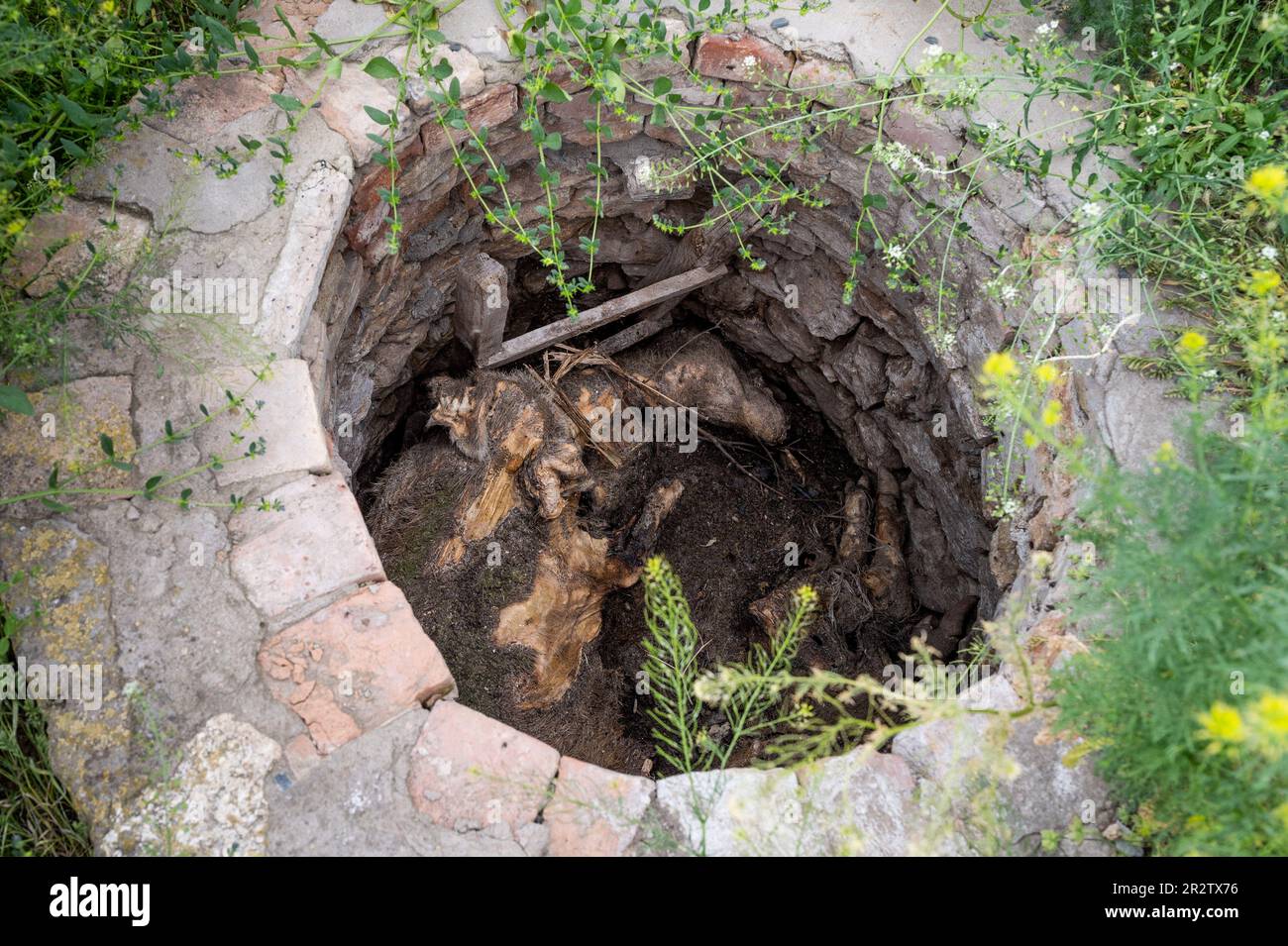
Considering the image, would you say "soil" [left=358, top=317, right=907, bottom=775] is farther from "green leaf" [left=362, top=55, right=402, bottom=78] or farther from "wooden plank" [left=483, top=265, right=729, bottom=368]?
"green leaf" [left=362, top=55, right=402, bottom=78]

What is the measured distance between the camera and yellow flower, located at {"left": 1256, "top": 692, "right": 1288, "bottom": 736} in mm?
1239

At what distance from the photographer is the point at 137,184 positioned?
8.47ft

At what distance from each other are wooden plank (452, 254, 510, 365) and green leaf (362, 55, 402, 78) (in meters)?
0.88

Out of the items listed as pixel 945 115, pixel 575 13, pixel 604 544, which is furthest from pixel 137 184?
pixel 945 115

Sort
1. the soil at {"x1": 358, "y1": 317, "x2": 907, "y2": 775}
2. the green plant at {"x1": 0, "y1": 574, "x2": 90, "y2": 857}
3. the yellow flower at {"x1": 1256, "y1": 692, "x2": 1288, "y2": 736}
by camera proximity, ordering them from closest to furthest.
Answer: the yellow flower at {"x1": 1256, "y1": 692, "x2": 1288, "y2": 736} → the green plant at {"x1": 0, "y1": 574, "x2": 90, "y2": 857} → the soil at {"x1": 358, "y1": 317, "x2": 907, "y2": 775}

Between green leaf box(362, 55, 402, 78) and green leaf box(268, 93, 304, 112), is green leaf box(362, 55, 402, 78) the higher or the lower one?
the higher one

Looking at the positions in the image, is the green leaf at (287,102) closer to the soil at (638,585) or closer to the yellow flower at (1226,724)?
the soil at (638,585)

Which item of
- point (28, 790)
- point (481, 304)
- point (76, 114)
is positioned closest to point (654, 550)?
point (481, 304)

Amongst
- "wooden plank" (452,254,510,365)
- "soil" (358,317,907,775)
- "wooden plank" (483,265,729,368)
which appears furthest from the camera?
"wooden plank" (483,265,729,368)

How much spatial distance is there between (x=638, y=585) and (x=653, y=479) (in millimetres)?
501

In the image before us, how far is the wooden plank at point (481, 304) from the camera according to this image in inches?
133

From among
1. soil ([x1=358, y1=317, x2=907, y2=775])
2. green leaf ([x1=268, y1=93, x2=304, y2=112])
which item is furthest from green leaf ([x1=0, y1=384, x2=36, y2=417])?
soil ([x1=358, y1=317, x2=907, y2=775])

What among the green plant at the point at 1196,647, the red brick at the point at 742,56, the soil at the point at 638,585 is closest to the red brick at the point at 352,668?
the soil at the point at 638,585

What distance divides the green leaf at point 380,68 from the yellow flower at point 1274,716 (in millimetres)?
2466
